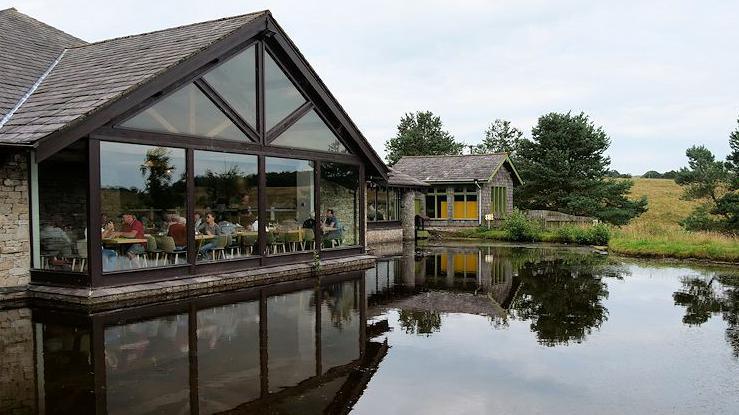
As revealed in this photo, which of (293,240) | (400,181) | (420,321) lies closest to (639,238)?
(400,181)

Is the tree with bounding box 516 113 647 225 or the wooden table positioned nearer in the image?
the wooden table

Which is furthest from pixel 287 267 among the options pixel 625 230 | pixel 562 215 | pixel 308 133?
pixel 562 215

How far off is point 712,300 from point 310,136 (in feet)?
31.5

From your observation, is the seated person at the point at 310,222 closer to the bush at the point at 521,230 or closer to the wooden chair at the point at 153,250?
the wooden chair at the point at 153,250

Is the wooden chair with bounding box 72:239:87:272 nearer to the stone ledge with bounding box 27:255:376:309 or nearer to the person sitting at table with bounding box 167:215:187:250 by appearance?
the stone ledge with bounding box 27:255:376:309

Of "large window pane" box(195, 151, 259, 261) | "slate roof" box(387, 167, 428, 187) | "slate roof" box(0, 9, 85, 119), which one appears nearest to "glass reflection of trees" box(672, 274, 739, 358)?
"large window pane" box(195, 151, 259, 261)

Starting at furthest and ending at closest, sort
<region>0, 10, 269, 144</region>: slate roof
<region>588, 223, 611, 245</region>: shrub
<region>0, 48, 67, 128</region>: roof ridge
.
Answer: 1. <region>588, 223, 611, 245</region>: shrub
2. <region>0, 48, 67, 128</region>: roof ridge
3. <region>0, 10, 269, 144</region>: slate roof

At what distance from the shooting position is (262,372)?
246 inches

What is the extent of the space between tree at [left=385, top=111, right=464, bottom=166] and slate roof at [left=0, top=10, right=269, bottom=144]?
140ft

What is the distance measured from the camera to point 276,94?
45.4 feet

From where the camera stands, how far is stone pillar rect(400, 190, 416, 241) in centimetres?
2670

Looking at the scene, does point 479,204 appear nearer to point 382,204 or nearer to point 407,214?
point 407,214

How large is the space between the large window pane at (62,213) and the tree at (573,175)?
27.8 meters

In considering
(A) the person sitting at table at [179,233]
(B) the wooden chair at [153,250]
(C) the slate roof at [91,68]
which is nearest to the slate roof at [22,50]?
(C) the slate roof at [91,68]
